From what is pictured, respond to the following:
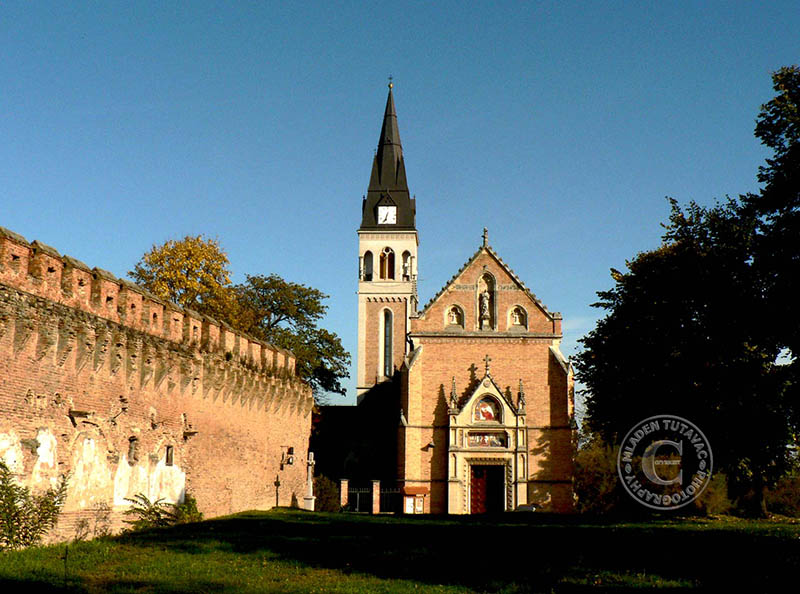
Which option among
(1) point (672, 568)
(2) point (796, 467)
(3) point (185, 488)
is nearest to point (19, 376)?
(3) point (185, 488)

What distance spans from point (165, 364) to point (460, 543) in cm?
976

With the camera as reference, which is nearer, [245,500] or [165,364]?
[165,364]

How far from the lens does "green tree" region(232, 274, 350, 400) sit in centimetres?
5131

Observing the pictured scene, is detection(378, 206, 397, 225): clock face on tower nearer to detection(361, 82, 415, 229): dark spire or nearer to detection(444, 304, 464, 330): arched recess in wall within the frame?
detection(361, 82, 415, 229): dark spire

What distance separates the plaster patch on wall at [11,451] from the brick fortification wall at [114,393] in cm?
2

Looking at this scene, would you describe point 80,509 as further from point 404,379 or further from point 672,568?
point 404,379

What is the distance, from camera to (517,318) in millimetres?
44875

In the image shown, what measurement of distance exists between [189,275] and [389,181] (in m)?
31.7

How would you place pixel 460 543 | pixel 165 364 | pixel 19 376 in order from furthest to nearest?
pixel 165 364 < pixel 460 543 < pixel 19 376

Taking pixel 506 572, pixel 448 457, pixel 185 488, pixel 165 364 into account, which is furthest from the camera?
pixel 448 457

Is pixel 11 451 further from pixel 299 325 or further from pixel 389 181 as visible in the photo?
pixel 389 181

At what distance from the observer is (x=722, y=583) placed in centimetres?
1346

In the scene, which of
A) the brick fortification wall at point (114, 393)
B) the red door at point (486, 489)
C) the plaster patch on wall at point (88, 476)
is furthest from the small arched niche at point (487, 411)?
the plaster patch on wall at point (88, 476)

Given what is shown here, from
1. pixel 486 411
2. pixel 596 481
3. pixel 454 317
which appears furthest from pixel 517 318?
pixel 596 481
